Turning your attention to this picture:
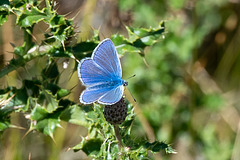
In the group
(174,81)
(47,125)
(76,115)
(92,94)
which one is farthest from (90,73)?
(174,81)

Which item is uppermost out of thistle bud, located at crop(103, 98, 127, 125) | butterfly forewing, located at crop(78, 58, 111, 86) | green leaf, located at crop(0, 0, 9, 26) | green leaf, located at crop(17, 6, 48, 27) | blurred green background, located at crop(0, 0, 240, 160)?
green leaf, located at crop(0, 0, 9, 26)

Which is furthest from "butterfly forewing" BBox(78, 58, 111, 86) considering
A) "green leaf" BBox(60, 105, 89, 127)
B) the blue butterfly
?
"green leaf" BBox(60, 105, 89, 127)

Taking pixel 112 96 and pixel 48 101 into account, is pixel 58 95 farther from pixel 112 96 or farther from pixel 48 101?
pixel 112 96

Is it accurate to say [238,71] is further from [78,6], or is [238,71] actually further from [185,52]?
[78,6]

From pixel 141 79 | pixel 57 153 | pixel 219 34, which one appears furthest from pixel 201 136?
pixel 57 153

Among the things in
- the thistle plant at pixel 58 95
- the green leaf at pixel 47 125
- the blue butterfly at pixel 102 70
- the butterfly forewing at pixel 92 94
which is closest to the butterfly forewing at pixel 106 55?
the blue butterfly at pixel 102 70

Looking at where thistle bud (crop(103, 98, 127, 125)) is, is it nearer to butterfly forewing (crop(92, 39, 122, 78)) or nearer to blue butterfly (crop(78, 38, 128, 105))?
blue butterfly (crop(78, 38, 128, 105))

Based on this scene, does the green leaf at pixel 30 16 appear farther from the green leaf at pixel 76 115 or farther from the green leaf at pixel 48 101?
the green leaf at pixel 76 115
